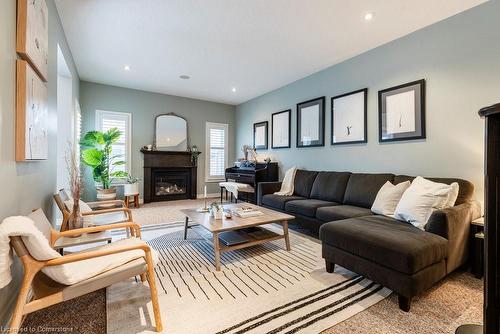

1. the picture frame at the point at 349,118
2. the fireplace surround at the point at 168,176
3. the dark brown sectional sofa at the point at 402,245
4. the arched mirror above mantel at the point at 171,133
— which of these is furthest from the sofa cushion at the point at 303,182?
the arched mirror above mantel at the point at 171,133

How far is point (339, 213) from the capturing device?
289cm

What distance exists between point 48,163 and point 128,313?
1.83 m

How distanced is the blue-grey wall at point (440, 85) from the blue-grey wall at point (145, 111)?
12.3 ft

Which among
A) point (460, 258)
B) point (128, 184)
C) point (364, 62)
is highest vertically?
point (364, 62)

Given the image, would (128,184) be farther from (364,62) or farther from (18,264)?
(364,62)

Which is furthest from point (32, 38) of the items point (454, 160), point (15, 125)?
point (454, 160)

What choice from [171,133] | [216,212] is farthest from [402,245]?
[171,133]

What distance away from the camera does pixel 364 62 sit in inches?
142

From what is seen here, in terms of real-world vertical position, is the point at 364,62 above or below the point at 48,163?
above

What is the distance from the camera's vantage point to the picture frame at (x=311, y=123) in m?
4.28

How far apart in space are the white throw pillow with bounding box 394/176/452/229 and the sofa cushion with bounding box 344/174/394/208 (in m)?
0.75

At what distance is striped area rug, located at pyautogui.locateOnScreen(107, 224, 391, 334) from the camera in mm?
1562

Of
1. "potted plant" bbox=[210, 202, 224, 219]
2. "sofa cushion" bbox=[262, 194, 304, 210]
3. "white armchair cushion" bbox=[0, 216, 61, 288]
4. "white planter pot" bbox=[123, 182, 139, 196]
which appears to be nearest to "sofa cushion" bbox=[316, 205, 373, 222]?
"sofa cushion" bbox=[262, 194, 304, 210]

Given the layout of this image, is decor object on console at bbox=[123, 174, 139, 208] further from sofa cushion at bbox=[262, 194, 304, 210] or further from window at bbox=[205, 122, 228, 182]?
sofa cushion at bbox=[262, 194, 304, 210]
